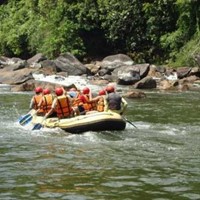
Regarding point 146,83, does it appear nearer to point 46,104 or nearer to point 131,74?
point 131,74

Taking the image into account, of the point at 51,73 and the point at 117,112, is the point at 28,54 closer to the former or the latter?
the point at 51,73

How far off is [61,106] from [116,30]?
Answer: 18.8 m

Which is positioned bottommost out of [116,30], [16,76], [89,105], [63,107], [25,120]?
[16,76]

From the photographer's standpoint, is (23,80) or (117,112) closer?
(117,112)

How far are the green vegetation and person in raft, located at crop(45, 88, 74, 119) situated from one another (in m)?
14.2

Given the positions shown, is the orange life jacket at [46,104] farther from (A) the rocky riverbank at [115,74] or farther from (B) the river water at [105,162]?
(A) the rocky riverbank at [115,74]

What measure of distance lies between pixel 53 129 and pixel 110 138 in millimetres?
1636

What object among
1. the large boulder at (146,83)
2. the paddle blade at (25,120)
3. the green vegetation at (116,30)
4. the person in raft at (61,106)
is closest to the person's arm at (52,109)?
the person in raft at (61,106)

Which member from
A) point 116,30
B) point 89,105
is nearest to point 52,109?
point 89,105

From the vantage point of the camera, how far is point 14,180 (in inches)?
327

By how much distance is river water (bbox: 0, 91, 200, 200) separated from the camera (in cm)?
776

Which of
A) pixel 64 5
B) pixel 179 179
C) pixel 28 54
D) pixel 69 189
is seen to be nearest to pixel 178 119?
pixel 179 179

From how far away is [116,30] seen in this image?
3167 centimetres

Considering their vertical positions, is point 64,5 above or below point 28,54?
above
